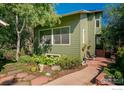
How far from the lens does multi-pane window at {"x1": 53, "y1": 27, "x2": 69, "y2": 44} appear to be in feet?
27.1

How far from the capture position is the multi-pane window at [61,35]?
8271mm

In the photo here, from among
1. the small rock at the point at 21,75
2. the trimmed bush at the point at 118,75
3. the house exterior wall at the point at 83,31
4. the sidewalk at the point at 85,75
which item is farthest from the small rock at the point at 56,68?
the trimmed bush at the point at 118,75

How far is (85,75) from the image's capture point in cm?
584

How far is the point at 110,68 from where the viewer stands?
19.3 feet

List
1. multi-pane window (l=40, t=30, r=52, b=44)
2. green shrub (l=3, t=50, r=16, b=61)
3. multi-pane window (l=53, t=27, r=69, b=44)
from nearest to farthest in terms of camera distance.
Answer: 1. green shrub (l=3, t=50, r=16, b=61)
2. multi-pane window (l=53, t=27, r=69, b=44)
3. multi-pane window (l=40, t=30, r=52, b=44)

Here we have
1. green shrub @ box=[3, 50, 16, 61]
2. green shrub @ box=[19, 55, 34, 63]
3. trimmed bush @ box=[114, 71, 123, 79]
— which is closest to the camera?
trimmed bush @ box=[114, 71, 123, 79]

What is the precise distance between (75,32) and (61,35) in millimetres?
840

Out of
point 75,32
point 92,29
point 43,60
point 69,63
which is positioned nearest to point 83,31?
point 75,32

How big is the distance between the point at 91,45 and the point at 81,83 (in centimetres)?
317

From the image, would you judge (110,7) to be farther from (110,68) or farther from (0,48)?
(0,48)

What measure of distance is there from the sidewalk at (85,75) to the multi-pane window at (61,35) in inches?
71.6

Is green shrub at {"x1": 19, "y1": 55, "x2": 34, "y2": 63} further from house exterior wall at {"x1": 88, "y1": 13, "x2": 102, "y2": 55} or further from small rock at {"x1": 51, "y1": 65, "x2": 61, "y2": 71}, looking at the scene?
house exterior wall at {"x1": 88, "y1": 13, "x2": 102, "y2": 55}

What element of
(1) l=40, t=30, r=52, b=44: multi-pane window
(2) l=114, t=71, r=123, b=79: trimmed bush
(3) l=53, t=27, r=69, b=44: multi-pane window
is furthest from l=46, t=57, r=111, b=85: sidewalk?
(1) l=40, t=30, r=52, b=44: multi-pane window

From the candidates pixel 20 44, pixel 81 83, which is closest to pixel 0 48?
pixel 20 44
